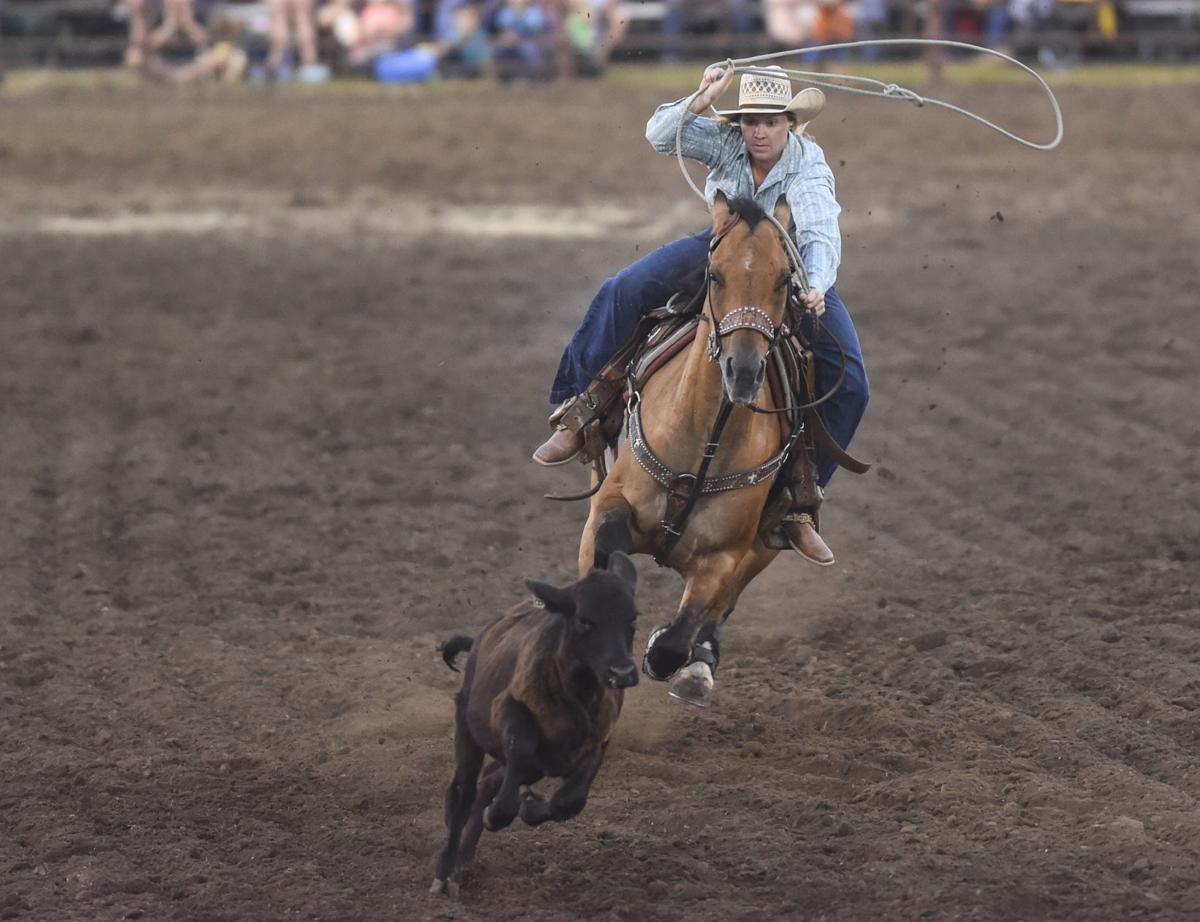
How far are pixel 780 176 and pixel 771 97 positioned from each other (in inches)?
11.7

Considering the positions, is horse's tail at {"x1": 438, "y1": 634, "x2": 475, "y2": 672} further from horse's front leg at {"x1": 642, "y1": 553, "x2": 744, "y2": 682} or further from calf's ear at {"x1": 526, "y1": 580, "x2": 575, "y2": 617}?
horse's front leg at {"x1": 642, "y1": 553, "x2": 744, "y2": 682}

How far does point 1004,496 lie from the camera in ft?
33.4

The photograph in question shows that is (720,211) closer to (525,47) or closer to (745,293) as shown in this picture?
(745,293)

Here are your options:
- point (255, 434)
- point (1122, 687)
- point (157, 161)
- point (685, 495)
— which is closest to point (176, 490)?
point (255, 434)

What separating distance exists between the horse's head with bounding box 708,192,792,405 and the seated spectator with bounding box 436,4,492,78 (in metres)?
18.4

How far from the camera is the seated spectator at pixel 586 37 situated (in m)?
23.3

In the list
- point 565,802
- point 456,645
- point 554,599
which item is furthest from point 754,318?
point 565,802

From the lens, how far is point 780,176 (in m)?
6.72

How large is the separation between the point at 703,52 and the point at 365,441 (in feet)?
45.7

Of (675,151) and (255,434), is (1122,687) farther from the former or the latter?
Answer: (255,434)

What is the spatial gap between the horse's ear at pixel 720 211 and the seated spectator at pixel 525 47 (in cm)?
1802

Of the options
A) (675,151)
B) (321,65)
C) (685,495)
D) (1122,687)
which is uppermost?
(675,151)

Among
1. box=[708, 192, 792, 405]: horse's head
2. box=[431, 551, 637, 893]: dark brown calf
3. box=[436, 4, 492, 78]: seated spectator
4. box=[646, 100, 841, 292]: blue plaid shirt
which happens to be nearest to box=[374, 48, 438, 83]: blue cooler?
box=[436, 4, 492, 78]: seated spectator

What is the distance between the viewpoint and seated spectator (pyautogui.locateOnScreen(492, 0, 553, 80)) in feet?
78.3
